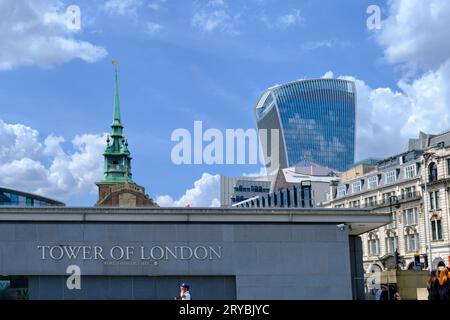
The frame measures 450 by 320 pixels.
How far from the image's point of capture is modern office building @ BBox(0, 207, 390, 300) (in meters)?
29.8

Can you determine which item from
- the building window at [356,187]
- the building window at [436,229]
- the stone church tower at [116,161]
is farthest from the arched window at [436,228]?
the stone church tower at [116,161]

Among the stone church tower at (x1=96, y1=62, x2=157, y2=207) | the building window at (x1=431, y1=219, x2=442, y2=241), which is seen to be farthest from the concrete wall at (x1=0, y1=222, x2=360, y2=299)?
the stone church tower at (x1=96, y1=62, x2=157, y2=207)

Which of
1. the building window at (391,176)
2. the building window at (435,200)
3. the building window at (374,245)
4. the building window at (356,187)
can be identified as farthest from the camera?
the building window at (356,187)

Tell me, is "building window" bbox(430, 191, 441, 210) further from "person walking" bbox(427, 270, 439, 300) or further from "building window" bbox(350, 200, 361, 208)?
"person walking" bbox(427, 270, 439, 300)

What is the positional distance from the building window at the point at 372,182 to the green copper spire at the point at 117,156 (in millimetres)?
78231

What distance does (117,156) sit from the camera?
17062cm

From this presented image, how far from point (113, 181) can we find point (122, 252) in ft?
449

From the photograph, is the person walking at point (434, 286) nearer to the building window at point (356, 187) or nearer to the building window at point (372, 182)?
the building window at point (372, 182)

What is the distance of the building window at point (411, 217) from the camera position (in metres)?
88.0

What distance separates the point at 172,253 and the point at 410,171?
2593 inches

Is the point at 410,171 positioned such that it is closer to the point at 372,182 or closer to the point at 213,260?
the point at 372,182
